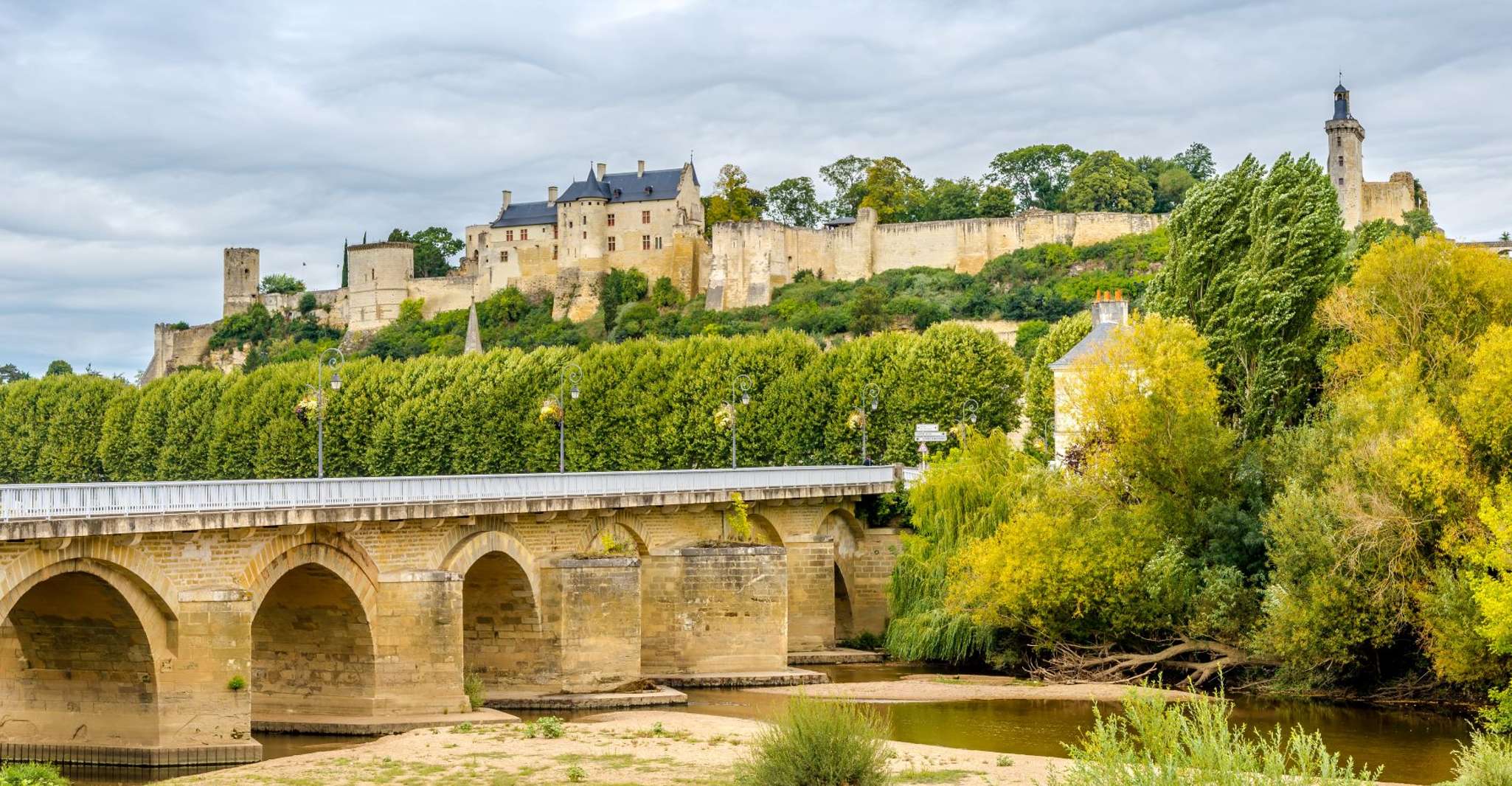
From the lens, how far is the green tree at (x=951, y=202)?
11369 cm

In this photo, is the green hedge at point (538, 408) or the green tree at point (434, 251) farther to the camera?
the green tree at point (434, 251)

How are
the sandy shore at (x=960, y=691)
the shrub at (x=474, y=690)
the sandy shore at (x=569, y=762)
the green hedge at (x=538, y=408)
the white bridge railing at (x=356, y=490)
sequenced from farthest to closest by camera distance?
1. the green hedge at (x=538, y=408)
2. the sandy shore at (x=960, y=691)
3. the shrub at (x=474, y=690)
4. the white bridge railing at (x=356, y=490)
5. the sandy shore at (x=569, y=762)

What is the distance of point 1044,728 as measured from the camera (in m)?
30.6

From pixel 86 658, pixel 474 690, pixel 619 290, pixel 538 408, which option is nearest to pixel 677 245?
pixel 619 290

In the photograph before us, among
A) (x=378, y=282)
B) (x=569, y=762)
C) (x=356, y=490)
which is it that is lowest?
(x=569, y=762)

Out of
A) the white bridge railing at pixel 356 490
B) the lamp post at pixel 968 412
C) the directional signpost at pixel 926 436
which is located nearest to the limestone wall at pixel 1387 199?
the lamp post at pixel 968 412

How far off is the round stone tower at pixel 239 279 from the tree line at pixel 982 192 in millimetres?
35602

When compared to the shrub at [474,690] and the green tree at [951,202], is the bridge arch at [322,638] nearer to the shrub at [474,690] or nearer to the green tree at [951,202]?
the shrub at [474,690]

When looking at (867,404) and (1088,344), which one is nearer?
(1088,344)

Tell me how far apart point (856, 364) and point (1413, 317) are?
2084cm

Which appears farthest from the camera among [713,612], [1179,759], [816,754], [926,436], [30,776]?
[926,436]

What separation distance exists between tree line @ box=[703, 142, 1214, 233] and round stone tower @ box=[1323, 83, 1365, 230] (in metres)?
13.9

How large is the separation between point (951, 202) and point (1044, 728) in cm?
8598

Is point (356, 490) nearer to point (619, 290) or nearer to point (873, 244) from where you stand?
point (619, 290)
